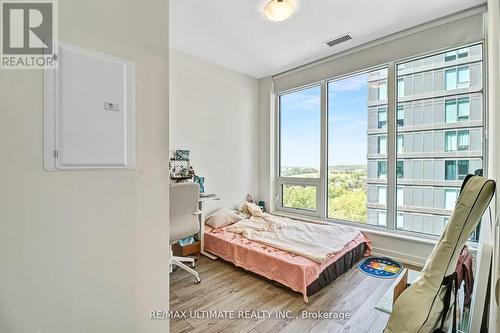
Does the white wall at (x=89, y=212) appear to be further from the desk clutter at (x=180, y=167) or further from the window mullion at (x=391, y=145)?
the window mullion at (x=391, y=145)

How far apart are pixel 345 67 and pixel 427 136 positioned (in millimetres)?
1418

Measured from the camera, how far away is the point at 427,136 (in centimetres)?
276

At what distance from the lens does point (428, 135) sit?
9.02ft

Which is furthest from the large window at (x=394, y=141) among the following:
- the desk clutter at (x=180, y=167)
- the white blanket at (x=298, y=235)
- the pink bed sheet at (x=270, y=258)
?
the desk clutter at (x=180, y=167)

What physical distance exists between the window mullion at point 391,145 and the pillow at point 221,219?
209 centimetres

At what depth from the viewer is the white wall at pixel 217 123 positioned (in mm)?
3269

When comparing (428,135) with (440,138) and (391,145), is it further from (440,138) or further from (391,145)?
(391,145)

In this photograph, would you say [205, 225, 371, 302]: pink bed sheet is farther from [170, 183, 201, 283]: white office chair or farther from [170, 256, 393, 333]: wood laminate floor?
[170, 183, 201, 283]: white office chair

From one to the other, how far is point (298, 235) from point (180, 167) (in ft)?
5.87

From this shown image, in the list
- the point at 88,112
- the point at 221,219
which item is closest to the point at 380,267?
the point at 221,219

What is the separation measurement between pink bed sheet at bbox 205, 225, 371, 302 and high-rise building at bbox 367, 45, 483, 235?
0.71 meters

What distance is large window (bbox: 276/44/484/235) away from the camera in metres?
2.57

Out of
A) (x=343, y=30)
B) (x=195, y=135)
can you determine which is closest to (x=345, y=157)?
(x=343, y=30)

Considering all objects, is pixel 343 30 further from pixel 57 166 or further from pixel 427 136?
pixel 57 166
